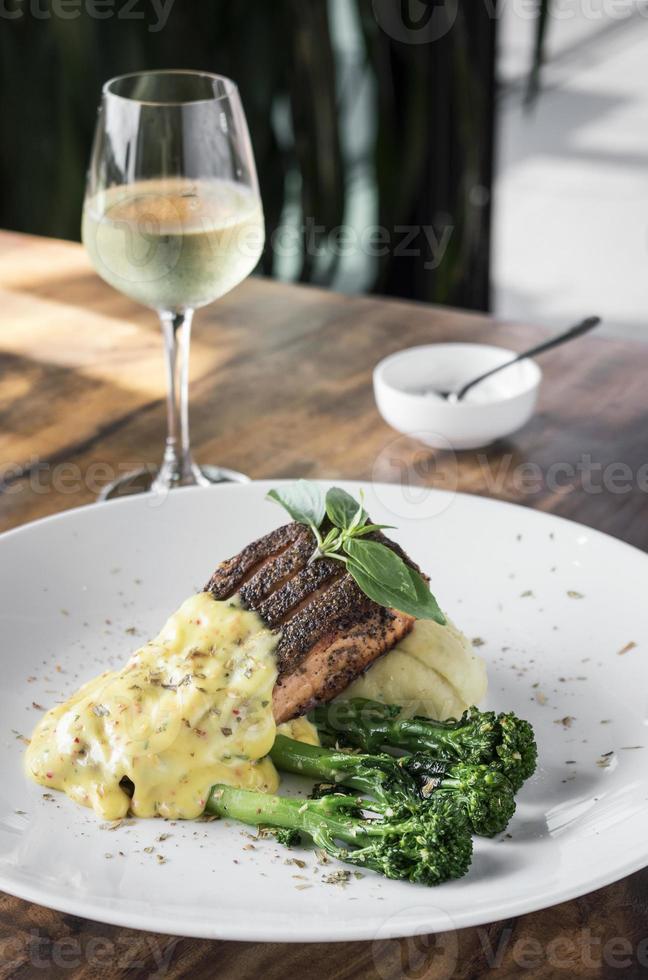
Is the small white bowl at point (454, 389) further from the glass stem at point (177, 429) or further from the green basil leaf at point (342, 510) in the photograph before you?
the green basil leaf at point (342, 510)

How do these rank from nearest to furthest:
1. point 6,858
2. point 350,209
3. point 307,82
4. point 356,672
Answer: point 6,858, point 356,672, point 307,82, point 350,209

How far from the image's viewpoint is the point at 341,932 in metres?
1.02

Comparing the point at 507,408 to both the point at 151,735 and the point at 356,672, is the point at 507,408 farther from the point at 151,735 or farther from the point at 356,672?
the point at 151,735

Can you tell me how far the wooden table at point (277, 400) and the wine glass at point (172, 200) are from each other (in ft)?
1.24

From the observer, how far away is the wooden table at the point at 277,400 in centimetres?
211

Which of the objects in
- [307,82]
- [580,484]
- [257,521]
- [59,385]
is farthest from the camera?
[307,82]

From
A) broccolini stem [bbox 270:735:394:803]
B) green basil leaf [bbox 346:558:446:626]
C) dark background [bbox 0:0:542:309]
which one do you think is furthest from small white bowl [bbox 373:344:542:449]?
dark background [bbox 0:0:542:309]

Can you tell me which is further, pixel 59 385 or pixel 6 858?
pixel 59 385

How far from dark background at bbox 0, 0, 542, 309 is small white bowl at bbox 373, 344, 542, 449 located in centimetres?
230

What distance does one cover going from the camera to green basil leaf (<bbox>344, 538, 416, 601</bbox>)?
1.38 meters

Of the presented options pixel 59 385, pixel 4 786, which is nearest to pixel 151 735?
pixel 4 786

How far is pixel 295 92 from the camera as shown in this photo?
450 cm

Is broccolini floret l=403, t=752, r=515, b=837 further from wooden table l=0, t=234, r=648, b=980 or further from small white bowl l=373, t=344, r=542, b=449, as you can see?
small white bowl l=373, t=344, r=542, b=449

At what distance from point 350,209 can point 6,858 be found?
4.36 m
